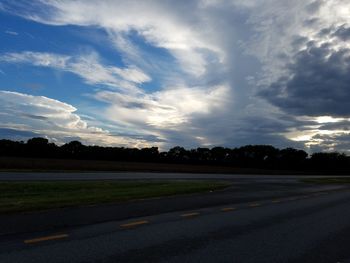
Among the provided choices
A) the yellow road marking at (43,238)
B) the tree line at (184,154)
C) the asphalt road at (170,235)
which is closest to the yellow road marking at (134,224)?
the asphalt road at (170,235)

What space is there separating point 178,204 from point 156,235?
6226 mm

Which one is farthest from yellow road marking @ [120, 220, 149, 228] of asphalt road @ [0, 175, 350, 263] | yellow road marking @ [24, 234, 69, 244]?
yellow road marking @ [24, 234, 69, 244]

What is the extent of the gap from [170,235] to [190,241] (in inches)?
26.5

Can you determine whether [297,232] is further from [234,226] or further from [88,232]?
[88,232]

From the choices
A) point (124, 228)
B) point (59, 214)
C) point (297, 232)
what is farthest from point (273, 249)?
point (59, 214)

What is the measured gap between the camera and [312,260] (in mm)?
7508

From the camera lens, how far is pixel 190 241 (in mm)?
8664

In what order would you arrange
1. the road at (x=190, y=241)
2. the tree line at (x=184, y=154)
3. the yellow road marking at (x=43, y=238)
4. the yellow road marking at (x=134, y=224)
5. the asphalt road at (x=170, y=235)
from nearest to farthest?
the road at (x=190, y=241) < the asphalt road at (x=170, y=235) < the yellow road marking at (x=43, y=238) < the yellow road marking at (x=134, y=224) < the tree line at (x=184, y=154)

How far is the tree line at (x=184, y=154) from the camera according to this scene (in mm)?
86438

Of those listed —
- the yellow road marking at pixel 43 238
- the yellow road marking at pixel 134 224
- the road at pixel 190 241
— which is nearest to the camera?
the road at pixel 190 241

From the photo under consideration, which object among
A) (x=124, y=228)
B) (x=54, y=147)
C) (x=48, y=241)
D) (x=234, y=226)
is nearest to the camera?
(x=48, y=241)

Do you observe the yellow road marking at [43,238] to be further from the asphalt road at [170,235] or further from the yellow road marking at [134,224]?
the yellow road marking at [134,224]

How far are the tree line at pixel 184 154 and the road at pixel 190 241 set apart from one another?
70.4 metres

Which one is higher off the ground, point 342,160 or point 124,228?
point 342,160
